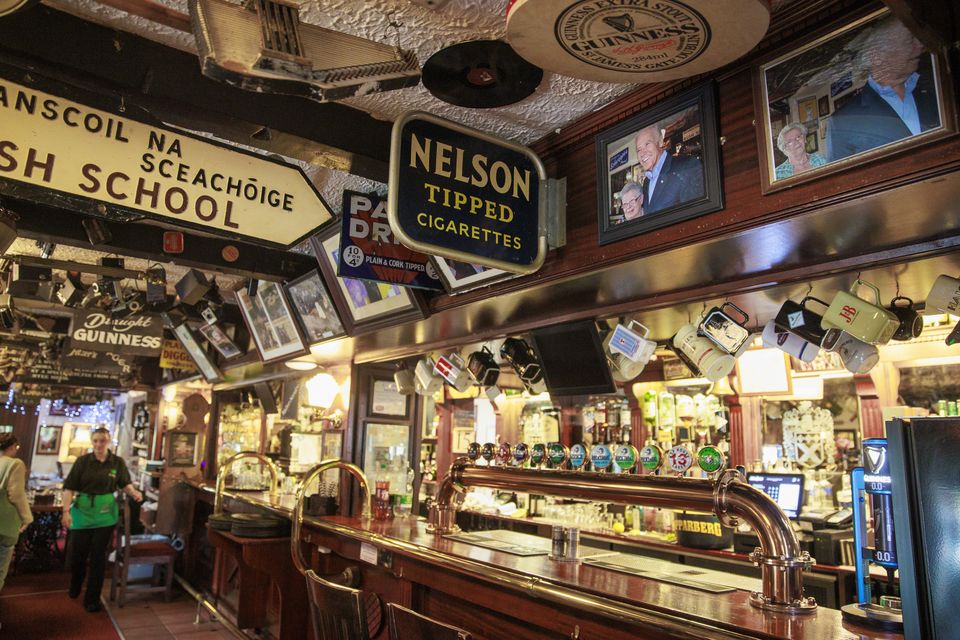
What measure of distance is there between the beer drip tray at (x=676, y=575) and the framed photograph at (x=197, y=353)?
234 inches

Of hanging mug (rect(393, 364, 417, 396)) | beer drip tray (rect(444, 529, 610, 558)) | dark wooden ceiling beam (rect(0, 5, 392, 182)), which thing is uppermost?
dark wooden ceiling beam (rect(0, 5, 392, 182))

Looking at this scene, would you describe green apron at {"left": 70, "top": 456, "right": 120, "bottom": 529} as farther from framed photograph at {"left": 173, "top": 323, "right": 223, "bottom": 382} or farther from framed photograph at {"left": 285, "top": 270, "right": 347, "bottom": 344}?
framed photograph at {"left": 285, "top": 270, "right": 347, "bottom": 344}

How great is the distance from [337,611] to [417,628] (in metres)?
0.59

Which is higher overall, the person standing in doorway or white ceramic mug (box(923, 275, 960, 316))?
white ceramic mug (box(923, 275, 960, 316))

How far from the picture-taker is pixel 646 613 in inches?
94.2

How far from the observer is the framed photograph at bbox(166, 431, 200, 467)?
857cm

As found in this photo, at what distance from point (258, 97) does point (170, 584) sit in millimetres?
6566

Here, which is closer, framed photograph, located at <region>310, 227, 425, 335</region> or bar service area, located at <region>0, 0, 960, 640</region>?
bar service area, located at <region>0, 0, 960, 640</region>

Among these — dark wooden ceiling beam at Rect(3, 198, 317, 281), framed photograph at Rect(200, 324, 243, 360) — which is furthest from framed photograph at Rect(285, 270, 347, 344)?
framed photograph at Rect(200, 324, 243, 360)

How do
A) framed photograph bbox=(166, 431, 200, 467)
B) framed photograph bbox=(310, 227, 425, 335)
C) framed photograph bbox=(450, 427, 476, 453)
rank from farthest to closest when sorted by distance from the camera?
framed photograph bbox=(450, 427, 476, 453) < framed photograph bbox=(166, 431, 200, 467) < framed photograph bbox=(310, 227, 425, 335)

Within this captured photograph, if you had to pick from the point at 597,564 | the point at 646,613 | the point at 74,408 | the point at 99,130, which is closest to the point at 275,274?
the point at 99,130

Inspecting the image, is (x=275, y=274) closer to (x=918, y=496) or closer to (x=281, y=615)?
(x=281, y=615)

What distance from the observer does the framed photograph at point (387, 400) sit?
580 centimetres

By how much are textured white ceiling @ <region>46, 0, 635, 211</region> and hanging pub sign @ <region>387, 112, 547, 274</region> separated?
0.69 ft
